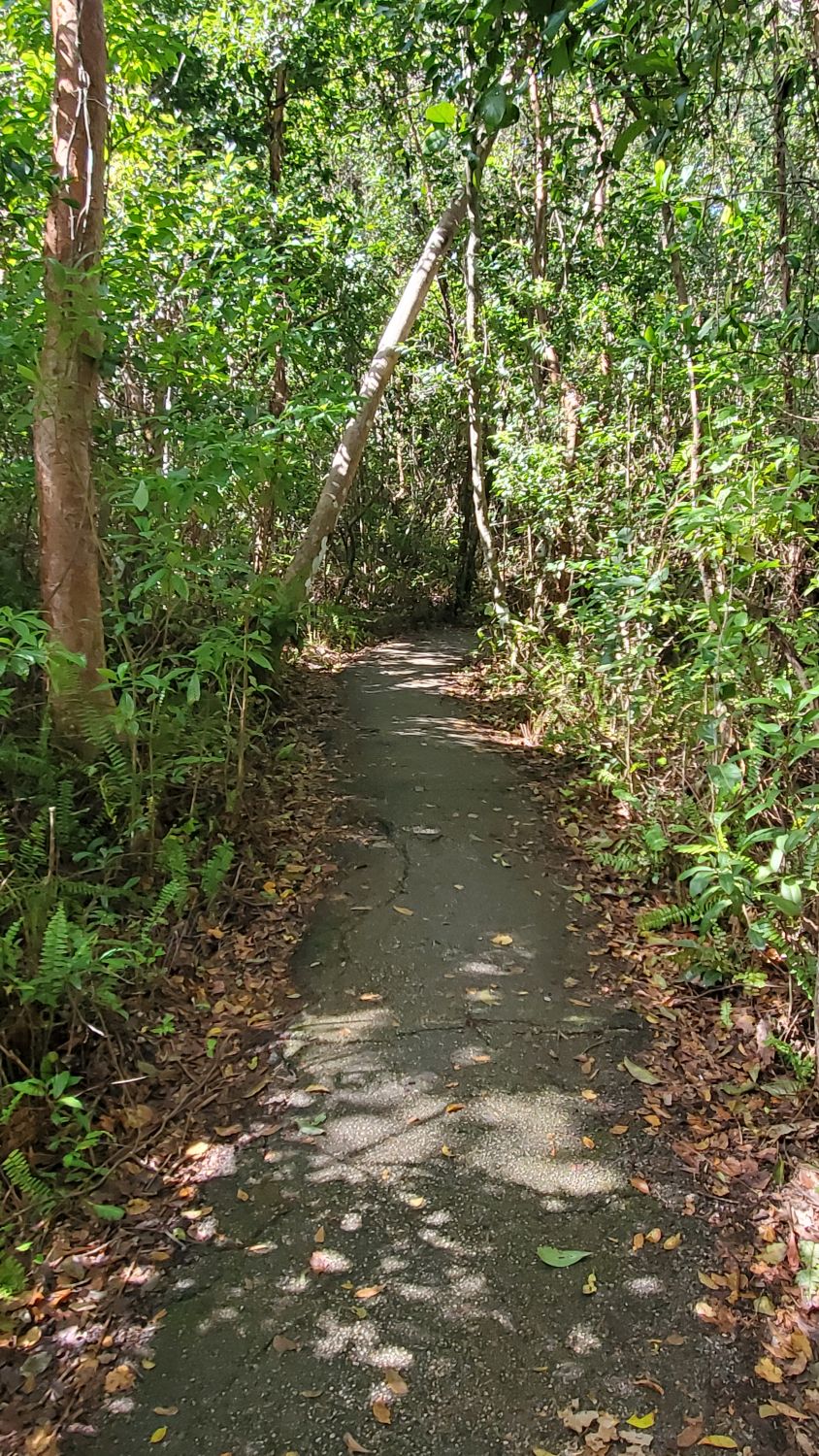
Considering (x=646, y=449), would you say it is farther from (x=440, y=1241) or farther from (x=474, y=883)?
(x=440, y=1241)

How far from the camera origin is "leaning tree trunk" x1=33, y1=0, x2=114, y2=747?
3.75 metres

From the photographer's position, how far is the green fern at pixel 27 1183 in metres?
2.70

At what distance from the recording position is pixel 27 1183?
2.71 metres

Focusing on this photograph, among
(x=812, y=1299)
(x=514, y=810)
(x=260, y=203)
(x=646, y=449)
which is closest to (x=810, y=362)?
(x=646, y=449)

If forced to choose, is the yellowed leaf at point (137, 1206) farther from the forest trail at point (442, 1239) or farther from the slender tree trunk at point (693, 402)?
the slender tree trunk at point (693, 402)

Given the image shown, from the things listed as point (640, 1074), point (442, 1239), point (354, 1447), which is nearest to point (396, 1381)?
point (354, 1447)

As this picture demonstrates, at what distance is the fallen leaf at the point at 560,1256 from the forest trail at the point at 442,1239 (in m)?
0.02

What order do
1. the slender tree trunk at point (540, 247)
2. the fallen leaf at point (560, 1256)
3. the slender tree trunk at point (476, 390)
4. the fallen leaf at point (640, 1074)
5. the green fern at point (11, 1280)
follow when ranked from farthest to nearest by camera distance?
the slender tree trunk at point (476, 390)
the slender tree trunk at point (540, 247)
the fallen leaf at point (640, 1074)
the fallen leaf at point (560, 1256)
the green fern at point (11, 1280)

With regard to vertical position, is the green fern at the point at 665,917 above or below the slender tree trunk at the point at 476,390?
below

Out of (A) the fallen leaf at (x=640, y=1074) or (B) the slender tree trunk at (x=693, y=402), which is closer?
(A) the fallen leaf at (x=640, y=1074)

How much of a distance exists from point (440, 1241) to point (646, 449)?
621 centimetres

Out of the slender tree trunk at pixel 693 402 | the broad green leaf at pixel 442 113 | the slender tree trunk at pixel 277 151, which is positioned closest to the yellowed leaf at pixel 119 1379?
the broad green leaf at pixel 442 113

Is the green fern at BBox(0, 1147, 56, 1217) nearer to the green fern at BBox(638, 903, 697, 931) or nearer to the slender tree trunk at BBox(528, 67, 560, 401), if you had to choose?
the green fern at BBox(638, 903, 697, 931)

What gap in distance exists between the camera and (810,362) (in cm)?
451
